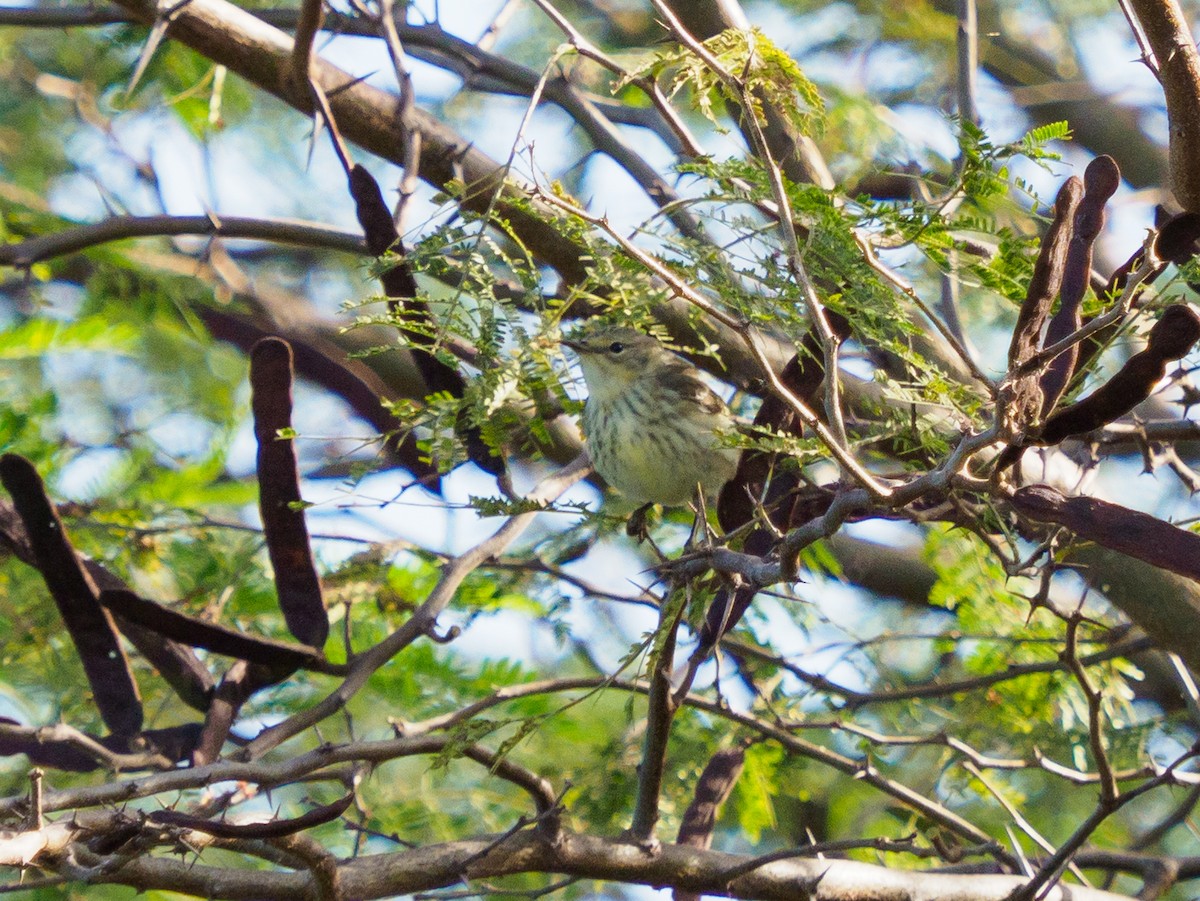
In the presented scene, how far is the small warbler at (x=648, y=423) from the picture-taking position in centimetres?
451

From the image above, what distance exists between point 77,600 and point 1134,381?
2.36 m

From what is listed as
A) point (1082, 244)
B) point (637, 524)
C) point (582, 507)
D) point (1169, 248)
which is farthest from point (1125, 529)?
point (637, 524)

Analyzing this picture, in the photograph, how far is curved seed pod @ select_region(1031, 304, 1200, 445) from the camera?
1.61 metres

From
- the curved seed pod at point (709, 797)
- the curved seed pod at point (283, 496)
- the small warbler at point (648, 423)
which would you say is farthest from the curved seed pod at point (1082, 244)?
the small warbler at point (648, 423)

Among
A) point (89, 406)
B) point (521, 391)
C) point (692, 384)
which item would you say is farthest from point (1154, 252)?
point (89, 406)

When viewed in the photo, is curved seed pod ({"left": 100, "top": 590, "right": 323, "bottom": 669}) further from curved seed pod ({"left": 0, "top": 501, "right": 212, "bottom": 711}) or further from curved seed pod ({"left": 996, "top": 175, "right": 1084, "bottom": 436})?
curved seed pod ({"left": 996, "top": 175, "right": 1084, "bottom": 436})

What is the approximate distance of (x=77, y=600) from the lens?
3.02m

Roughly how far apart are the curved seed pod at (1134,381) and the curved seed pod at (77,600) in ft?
7.02

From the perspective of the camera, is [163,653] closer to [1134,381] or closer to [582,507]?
[582,507]

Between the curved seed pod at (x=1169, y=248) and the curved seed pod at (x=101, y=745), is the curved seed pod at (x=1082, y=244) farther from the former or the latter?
the curved seed pod at (x=101, y=745)

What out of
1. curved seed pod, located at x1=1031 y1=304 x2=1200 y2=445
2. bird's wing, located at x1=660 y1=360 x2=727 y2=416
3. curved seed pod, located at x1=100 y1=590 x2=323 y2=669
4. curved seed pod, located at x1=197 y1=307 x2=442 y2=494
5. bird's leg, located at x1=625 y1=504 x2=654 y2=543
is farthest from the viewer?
bird's wing, located at x1=660 y1=360 x2=727 y2=416

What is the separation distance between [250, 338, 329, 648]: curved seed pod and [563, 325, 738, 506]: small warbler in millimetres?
1387

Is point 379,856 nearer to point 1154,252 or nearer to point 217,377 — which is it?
point 1154,252

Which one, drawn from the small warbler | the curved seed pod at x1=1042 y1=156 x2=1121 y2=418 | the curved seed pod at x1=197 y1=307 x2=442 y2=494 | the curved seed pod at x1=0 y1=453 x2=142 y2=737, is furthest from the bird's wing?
the curved seed pod at x1=1042 y1=156 x2=1121 y2=418
